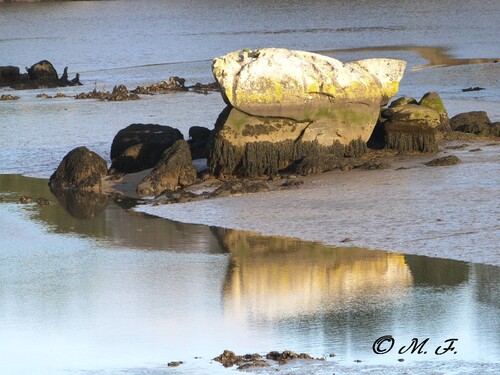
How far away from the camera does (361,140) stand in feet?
55.6

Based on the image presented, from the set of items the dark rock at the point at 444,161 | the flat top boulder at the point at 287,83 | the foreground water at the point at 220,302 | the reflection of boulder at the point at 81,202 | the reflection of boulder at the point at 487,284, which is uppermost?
the flat top boulder at the point at 287,83

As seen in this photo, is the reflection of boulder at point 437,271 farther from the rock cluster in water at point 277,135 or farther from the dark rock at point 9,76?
the dark rock at point 9,76

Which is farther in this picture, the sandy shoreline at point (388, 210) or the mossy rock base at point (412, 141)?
the mossy rock base at point (412, 141)

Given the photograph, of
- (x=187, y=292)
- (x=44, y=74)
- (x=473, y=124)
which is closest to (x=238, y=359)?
(x=187, y=292)

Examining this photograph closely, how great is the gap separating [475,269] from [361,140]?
20.0 ft

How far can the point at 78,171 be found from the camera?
1692 cm

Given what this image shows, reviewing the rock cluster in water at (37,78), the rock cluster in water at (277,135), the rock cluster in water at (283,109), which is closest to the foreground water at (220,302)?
the rock cluster in water at (277,135)

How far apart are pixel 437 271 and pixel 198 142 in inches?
289

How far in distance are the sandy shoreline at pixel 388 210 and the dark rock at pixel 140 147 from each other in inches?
19.5

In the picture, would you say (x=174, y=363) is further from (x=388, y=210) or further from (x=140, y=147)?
(x=140, y=147)

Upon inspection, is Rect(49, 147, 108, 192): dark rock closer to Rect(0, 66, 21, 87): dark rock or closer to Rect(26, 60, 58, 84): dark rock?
Rect(26, 60, 58, 84): dark rock

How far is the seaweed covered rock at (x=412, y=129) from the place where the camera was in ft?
56.0

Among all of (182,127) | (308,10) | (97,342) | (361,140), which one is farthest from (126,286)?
(308,10)

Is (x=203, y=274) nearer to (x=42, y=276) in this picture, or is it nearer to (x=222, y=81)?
(x=42, y=276)
